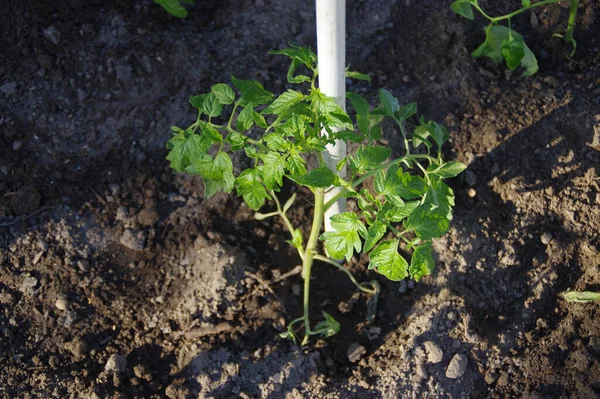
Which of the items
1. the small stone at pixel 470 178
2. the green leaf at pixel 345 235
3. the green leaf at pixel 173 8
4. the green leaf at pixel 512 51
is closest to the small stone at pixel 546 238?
the small stone at pixel 470 178

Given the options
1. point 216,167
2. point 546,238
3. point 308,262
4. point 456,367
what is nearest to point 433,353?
point 456,367

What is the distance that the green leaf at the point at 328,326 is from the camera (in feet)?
7.99

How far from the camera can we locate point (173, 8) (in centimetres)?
301

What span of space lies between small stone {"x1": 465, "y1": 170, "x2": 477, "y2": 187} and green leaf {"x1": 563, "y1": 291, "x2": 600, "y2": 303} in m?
0.59

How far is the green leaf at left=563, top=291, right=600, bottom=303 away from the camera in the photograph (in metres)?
2.51

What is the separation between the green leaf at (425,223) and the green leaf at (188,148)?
0.65 m

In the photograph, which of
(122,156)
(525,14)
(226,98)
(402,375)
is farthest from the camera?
(525,14)

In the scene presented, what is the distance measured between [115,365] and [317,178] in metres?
1.12

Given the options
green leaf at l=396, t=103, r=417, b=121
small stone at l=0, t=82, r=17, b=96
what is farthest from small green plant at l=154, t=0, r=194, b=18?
green leaf at l=396, t=103, r=417, b=121

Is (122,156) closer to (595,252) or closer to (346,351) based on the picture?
(346,351)

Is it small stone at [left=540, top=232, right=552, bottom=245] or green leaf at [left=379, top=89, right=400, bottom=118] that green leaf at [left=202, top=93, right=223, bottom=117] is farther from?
small stone at [left=540, top=232, right=552, bottom=245]

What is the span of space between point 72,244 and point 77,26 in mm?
1109

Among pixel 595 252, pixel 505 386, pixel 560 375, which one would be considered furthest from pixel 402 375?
pixel 595 252

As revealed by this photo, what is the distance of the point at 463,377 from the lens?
2453 mm
